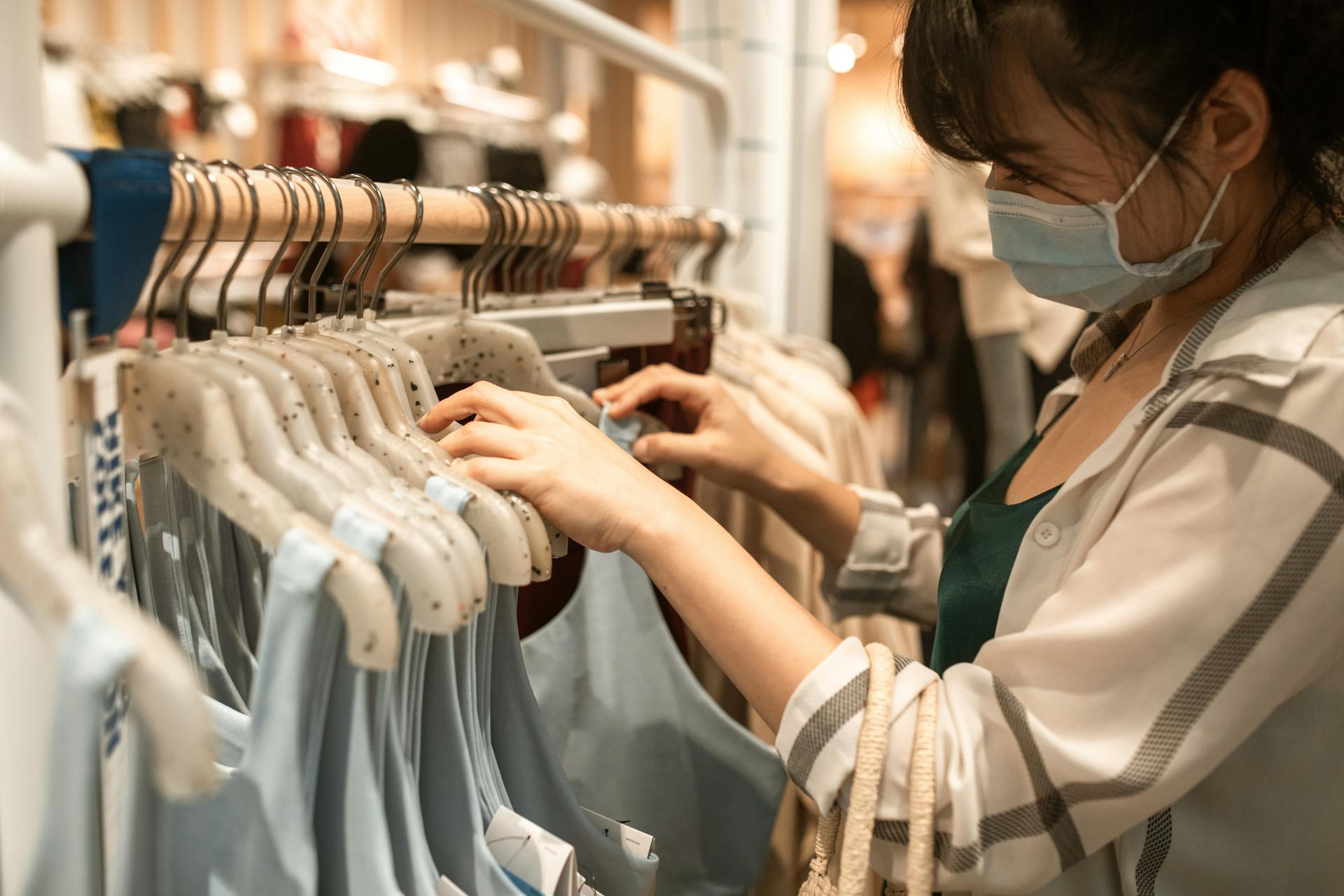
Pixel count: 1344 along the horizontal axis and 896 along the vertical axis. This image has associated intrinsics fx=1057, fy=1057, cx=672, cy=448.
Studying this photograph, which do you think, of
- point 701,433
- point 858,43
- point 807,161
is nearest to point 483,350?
point 701,433

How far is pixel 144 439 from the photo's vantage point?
591 mm

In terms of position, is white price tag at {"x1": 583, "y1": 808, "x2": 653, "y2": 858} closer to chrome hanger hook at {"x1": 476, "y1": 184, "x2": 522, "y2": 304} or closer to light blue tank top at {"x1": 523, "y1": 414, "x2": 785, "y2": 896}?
light blue tank top at {"x1": 523, "y1": 414, "x2": 785, "y2": 896}

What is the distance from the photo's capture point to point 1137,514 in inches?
27.6

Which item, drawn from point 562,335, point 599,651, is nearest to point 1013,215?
point 562,335

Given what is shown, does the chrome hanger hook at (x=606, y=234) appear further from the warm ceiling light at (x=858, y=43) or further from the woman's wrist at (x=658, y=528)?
the warm ceiling light at (x=858, y=43)

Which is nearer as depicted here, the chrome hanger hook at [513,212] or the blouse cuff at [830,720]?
the blouse cuff at [830,720]

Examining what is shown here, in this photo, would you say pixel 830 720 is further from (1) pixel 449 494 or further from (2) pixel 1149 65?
(2) pixel 1149 65

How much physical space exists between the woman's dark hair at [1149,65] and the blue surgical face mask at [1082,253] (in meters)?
0.04

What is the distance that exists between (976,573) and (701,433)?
1.05 feet

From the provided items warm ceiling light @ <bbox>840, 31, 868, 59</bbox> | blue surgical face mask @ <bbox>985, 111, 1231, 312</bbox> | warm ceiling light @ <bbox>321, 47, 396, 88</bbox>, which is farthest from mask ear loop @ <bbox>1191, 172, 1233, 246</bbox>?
warm ceiling light @ <bbox>840, 31, 868, 59</bbox>

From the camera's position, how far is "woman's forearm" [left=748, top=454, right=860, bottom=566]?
1151mm

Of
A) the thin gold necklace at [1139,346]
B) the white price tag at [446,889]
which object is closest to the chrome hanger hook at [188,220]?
the white price tag at [446,889]

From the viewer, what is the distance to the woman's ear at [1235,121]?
709mm

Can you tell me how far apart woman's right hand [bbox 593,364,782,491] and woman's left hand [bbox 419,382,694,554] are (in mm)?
248
